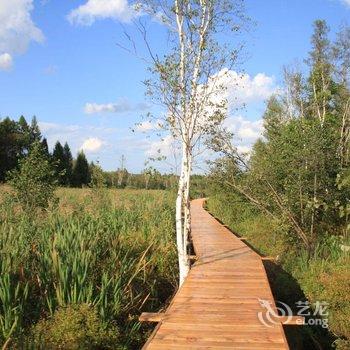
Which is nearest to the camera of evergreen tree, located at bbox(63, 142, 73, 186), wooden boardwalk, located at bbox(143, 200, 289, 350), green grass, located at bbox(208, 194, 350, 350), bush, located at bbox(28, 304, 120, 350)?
wooden boardwalk, located at bbox(143, 200, 289, 350)

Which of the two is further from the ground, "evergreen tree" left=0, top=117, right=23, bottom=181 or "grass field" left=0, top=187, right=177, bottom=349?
"evergreen tree" left=0, top=117, right=23, bottom=181

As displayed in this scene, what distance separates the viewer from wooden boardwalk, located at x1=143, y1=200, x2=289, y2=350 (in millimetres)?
4164

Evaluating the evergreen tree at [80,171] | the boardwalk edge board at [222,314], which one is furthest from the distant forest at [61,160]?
the boardwalk edge board at [222,314]

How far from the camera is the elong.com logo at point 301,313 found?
4781 millimetres

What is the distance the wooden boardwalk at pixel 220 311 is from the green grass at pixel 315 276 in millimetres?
735

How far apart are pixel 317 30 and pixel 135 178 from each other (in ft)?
127

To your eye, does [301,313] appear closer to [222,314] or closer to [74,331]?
[222,314]

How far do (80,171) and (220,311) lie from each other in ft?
185

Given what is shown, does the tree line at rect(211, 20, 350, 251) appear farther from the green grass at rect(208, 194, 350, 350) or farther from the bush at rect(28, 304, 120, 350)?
the bush at rect(28, 304, 120, 350)

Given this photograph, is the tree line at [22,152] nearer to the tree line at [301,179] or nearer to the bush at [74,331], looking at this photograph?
the tree line at [301,179]

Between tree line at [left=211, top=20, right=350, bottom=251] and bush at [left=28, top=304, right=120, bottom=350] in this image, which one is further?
tree line at [left=211, top=20, right=350, bottom=251]

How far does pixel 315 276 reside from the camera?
24.1 ft

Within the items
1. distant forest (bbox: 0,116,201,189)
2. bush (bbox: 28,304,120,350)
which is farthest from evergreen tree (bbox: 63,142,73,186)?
bush (bbox: 28,304,120,350)

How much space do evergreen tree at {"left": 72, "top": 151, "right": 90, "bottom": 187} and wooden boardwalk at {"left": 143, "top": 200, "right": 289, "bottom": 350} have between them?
51437 mm
